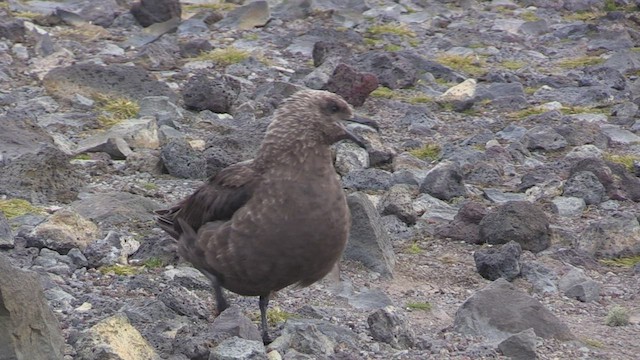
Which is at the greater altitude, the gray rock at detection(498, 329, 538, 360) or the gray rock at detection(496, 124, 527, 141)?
the gray rock at detection(498, 329, 538, 360)

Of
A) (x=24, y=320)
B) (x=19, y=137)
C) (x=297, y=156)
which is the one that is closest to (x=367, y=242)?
(x=297, y=156)

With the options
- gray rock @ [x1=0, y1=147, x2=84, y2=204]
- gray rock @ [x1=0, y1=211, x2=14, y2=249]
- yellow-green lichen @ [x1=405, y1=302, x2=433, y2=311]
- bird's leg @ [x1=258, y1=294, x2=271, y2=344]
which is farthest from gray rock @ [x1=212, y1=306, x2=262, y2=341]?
gray rock @ [x1=0, y1=147, x2=84, y2=204]

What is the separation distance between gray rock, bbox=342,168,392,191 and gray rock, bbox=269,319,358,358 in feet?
12.6

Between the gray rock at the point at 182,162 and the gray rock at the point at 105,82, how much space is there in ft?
8.44

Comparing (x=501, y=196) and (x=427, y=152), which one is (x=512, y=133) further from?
(x=501, y=196)

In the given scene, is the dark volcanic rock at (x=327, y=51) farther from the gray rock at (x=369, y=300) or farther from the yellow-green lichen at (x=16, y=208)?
the gray rock at (x=369, y=300)

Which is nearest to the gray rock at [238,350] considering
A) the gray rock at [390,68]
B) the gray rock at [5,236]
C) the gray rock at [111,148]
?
the gray rock at [5,236]

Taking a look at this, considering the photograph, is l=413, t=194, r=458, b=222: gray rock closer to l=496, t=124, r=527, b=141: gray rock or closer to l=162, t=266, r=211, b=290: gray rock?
l=496, t=124, r=527, b=141: gray rock

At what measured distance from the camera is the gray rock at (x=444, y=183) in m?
11.3

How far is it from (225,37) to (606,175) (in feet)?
23.4

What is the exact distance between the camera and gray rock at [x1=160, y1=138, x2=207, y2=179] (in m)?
→ 11.0

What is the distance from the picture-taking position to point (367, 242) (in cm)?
933

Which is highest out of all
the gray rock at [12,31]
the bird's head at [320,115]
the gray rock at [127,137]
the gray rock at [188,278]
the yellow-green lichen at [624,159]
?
the bird's head at [320,115]

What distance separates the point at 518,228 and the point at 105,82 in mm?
5419
